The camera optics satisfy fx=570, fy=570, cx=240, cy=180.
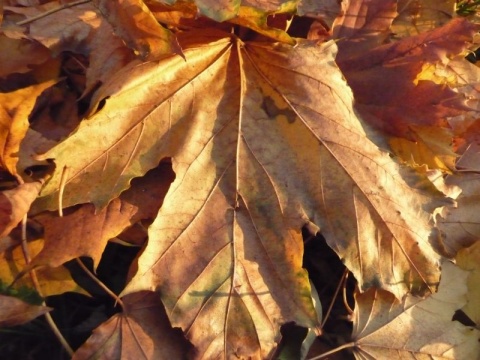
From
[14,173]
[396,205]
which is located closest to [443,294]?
[396,205]

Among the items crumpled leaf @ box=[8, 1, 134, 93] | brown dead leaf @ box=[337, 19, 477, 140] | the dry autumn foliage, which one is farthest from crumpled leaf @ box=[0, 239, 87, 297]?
brown dead leaf @ box=[337, 19, 477, 140]

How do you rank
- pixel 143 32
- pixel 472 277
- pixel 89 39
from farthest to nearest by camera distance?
pixel 472 277 → pixel 89 39 → pixel 143 32

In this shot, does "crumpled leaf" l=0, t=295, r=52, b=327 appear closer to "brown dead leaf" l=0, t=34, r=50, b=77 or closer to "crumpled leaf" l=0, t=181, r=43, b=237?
"crumpled leaf" l=0, t=181, r=43, b=237

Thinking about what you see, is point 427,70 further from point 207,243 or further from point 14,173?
point 14,173

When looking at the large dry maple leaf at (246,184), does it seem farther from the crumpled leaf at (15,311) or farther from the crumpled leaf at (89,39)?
the crumpled leaf at (15,311)

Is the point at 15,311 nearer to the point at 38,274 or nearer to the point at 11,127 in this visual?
the point at 38,274

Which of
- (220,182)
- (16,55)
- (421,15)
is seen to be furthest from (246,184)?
(421,15)

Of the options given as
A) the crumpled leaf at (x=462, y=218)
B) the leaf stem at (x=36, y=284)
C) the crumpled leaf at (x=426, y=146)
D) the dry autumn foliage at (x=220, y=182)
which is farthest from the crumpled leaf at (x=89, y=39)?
the crumpled leaf at (x=462, y=218)
